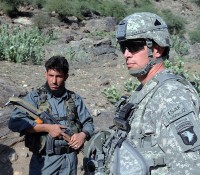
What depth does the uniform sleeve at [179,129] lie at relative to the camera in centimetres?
189

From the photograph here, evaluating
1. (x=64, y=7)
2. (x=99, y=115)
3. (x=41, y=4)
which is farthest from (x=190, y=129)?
(x=41, y=4)

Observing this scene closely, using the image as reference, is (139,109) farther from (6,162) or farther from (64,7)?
(64,7)

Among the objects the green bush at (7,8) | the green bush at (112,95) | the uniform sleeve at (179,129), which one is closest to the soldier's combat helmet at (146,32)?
the uniform sleeve at (179,129)

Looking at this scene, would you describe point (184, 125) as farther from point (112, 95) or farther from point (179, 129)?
point (112, 95)

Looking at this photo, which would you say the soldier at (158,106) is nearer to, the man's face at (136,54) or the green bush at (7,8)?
the man's face at (136,54)

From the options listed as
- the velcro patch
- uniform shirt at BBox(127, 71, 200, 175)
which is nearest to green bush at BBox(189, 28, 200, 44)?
uniform shirt at BBox(127, 71, 200, 175)

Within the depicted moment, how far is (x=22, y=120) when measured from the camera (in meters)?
3.39

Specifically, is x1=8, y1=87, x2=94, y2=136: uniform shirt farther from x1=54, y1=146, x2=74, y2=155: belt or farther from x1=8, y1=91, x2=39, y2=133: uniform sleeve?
x1=54, y1=146, x2=74, y2=155: belt

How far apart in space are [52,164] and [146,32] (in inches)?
64.9

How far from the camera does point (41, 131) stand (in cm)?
338

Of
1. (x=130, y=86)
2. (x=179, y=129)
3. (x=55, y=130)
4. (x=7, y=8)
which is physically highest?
(x=7, y=8)

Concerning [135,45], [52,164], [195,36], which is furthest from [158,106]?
[195,36]

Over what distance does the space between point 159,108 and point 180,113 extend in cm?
12

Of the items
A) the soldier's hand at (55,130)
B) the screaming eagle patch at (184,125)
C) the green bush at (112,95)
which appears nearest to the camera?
the screaming eagle patch at (184,125)
